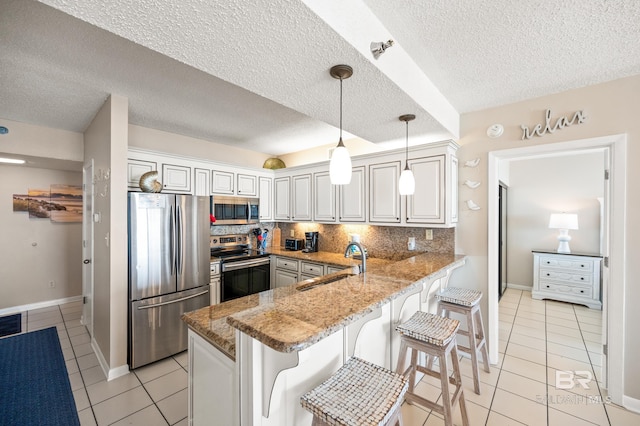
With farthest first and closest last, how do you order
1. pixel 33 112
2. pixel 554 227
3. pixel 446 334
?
pixel 554 227, pixel 33 112, pixel 446 334

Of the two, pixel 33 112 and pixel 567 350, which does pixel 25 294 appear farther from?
pixel 567 350

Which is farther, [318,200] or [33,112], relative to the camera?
[318,200]

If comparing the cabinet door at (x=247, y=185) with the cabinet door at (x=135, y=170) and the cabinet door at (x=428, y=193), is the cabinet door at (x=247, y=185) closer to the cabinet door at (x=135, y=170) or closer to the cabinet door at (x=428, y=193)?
the cabinet door at (x=135, y=170)

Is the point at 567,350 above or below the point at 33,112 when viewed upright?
below

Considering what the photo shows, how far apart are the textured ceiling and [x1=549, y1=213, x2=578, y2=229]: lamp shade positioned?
9.89ft

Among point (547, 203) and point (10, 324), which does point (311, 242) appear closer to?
point (10, 324)

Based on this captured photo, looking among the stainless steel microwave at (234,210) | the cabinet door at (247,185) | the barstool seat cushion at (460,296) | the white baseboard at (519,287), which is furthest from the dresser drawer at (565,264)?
the cabinet door at (247,185)

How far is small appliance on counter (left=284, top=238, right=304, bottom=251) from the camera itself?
4341 mm

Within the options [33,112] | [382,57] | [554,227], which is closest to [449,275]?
[382,57]

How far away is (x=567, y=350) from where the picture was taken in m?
2.92

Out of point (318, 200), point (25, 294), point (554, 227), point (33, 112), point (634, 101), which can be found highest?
point (33, 112)

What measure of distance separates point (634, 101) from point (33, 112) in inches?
225

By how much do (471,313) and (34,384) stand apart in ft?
13.0

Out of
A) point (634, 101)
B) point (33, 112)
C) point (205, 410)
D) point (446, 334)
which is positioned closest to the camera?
point (205, 410)
